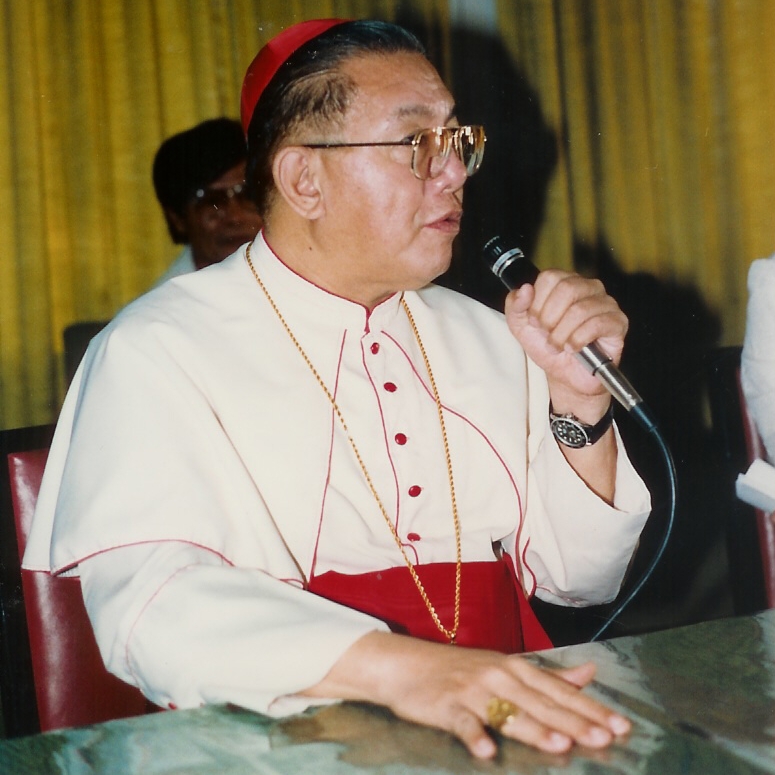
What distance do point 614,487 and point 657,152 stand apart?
3.21 m

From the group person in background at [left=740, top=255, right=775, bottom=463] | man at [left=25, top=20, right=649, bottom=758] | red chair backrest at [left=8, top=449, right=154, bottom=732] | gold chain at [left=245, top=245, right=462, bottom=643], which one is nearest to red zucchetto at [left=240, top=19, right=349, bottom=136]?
man at [left=25, top=20, right=649, bottom=758]

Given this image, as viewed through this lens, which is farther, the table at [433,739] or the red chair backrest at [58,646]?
the red chair backrest at [58,646]

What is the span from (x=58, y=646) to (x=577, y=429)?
3.24 ft

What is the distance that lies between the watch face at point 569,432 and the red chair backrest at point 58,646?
0.89 metres

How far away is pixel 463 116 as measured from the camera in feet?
14.2

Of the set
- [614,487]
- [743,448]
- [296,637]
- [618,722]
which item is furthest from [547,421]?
[618,722]

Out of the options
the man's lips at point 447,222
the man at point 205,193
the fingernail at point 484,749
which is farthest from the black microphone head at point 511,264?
the man at point 205,193

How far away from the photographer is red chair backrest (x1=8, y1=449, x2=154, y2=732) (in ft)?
5.44

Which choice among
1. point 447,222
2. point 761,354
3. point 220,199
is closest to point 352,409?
point 447,222

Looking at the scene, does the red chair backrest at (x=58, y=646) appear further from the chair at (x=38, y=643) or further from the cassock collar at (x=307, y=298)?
the cassock collar at (x=307, y=298)

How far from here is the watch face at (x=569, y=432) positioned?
1804mm

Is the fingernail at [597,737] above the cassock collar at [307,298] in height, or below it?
below

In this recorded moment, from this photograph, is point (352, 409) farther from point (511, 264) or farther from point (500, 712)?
point (500, 712)

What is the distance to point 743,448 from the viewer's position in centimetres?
218
